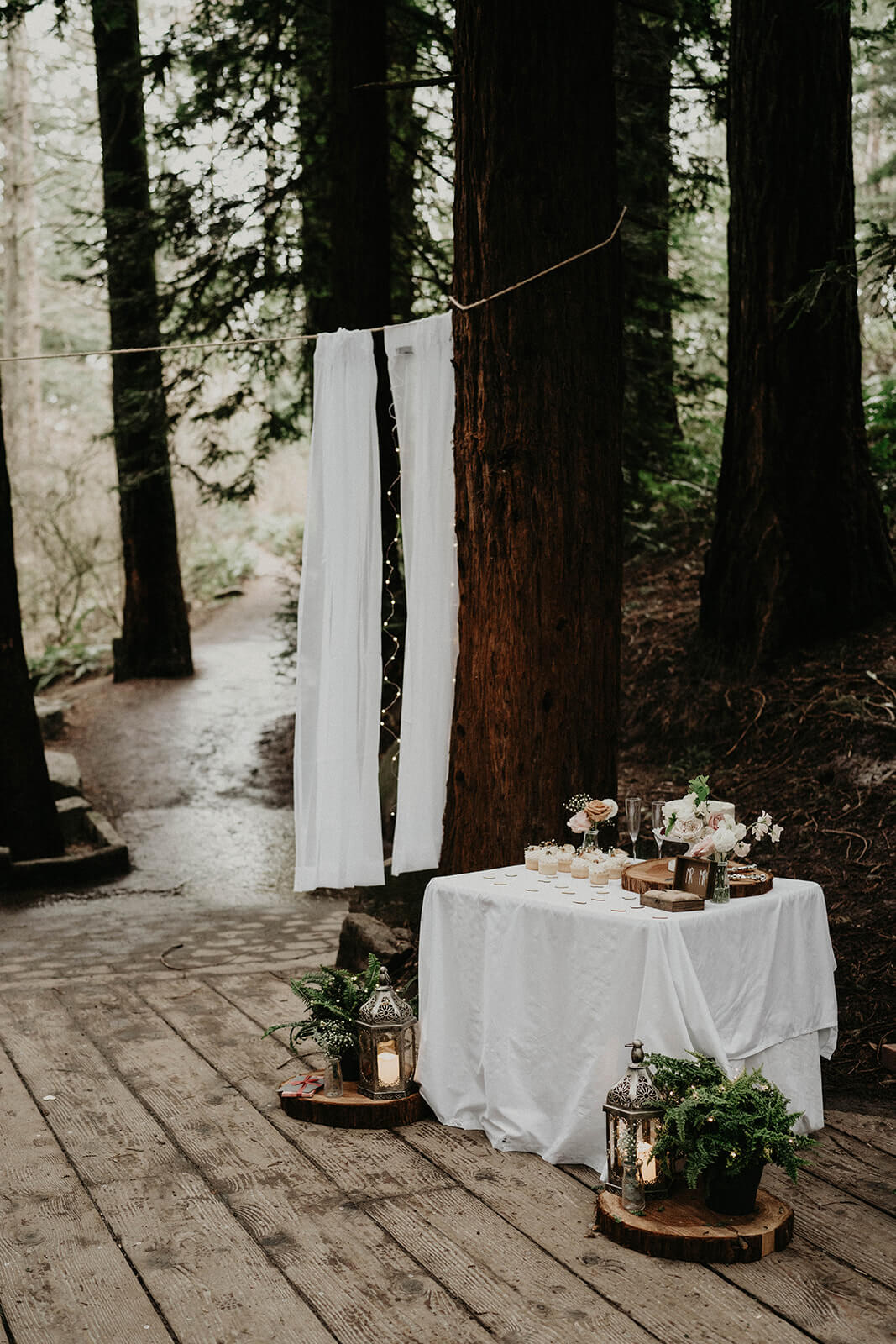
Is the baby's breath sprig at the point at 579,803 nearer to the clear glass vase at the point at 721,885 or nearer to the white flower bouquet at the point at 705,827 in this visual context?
the white flower bouquet at the point at 705,827

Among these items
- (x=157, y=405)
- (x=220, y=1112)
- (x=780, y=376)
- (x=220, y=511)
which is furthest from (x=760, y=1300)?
(x=220, y=511)

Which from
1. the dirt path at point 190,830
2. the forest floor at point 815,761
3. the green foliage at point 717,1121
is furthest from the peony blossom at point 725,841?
the dirt path at point 190,830

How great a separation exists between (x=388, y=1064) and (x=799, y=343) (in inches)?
185

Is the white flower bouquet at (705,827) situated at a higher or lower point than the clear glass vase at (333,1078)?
higher

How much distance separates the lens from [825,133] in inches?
284

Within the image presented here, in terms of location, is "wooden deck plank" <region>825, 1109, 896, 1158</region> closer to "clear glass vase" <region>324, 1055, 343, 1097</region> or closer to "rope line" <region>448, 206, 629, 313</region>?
"clear glass vase" <region>324, 1055, 343, 1097</region>


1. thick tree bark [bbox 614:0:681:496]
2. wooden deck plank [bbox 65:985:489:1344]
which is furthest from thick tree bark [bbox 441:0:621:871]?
thick tree bark [bbox 614:0:681:496]

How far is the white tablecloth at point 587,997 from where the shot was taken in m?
3.61

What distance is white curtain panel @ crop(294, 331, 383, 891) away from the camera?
16.2 feet

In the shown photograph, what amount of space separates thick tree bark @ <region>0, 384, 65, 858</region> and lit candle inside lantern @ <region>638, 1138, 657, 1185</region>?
586cm

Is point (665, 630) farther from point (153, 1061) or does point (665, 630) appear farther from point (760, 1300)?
point (760, 1300)

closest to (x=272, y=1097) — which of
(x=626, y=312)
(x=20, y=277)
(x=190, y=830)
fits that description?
(x=190, y=830)

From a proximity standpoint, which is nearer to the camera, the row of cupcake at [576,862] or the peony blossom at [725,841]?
the peony blossom at [725,841]

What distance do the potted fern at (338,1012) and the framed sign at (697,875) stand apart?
113 centimetres
